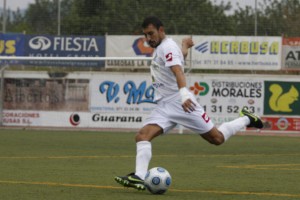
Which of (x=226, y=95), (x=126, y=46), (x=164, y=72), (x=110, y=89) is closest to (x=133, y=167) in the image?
(x=164, y=72)

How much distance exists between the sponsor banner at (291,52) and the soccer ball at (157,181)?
21.4 m

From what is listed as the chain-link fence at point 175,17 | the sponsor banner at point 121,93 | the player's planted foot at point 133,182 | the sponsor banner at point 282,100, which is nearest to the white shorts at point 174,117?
the player's planted foot at point 133,182

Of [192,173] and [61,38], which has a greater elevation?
[61,38]

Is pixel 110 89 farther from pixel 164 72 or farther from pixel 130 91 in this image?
pixel 164 72

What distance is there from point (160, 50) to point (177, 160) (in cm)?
619

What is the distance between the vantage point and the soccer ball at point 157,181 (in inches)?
425

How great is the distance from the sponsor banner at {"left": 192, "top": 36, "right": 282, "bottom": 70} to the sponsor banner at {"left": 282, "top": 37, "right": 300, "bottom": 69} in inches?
7.1

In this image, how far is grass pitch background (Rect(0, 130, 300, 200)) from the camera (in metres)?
11.0

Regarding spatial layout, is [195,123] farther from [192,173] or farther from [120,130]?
[120,130]

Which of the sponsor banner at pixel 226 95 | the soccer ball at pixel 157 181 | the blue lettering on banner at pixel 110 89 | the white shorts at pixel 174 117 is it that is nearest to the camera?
the soccer ball at pixel 157 181

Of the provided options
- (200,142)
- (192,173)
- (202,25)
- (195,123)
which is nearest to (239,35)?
(202,25)

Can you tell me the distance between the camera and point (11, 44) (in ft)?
110

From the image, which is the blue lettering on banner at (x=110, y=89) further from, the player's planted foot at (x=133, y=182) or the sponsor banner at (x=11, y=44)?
the player's planted foot at (x=133, y=182)

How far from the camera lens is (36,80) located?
103ft
